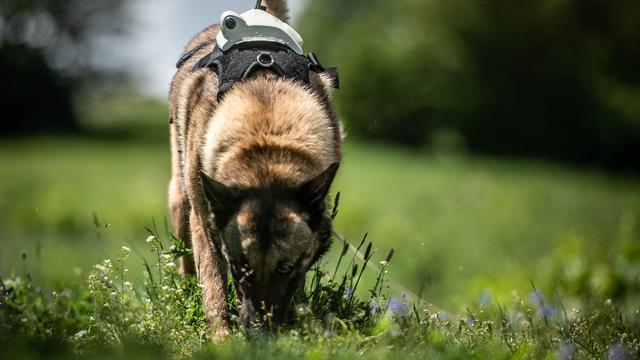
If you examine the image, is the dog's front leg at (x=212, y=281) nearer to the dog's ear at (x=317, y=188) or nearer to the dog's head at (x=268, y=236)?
the dog's head at (x=268, y=236)

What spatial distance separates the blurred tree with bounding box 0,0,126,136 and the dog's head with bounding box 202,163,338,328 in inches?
1310

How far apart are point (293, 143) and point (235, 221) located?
22.5 inches

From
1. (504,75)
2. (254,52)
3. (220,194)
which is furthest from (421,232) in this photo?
(504,75)

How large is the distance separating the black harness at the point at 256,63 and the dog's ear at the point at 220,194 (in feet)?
2.68

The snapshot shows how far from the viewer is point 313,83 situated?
5.43 m

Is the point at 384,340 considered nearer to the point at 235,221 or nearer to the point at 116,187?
the point at 235,221

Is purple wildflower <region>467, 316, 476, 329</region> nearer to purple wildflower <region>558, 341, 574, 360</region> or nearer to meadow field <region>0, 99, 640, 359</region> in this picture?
meadow field <region>0, 99, 640, 359</region>

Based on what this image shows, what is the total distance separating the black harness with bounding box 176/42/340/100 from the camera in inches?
201

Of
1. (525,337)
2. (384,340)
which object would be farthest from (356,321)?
(525,337)

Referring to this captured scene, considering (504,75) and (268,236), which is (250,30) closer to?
(268,236)

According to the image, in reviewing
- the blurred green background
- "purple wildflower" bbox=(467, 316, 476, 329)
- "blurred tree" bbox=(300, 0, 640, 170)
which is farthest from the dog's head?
"blurred tree" bbox=(300, 0, 640, 170)

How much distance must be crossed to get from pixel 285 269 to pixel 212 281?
846mm

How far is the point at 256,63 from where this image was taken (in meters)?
5.16

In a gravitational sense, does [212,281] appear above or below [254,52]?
below
